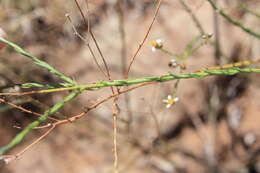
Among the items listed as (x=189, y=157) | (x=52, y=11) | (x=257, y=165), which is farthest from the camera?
(x=52, y=11)

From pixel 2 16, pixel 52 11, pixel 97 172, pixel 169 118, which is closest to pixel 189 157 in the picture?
pixel 169 118

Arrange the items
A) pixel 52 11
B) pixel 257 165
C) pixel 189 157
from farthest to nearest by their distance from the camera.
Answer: pixel 52 11
pixel 189 157
pixel 257 165

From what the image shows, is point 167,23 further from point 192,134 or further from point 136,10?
point 192,134

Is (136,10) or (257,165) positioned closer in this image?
(257,165)

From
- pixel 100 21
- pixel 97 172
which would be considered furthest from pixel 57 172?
pixel 100 21

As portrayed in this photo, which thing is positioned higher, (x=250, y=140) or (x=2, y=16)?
(x=2, y=16)

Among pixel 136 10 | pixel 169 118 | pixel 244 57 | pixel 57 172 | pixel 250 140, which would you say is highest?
pixel 136 10

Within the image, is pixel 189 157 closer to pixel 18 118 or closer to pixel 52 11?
pixel 18 118
